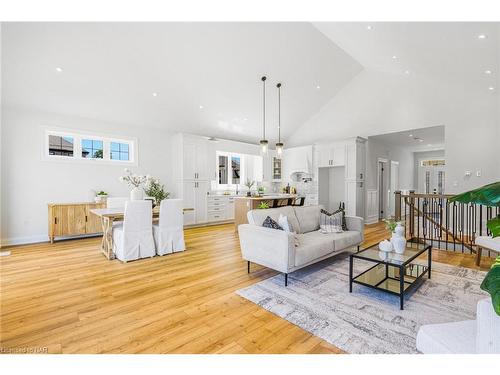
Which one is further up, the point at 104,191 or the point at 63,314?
the point at 104,191

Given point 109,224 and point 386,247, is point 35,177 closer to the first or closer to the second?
point 109,224

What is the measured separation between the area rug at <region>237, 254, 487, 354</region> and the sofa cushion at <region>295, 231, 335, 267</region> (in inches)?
10.2

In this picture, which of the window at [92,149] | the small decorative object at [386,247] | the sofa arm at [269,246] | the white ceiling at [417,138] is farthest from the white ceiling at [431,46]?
the window at [92,149]

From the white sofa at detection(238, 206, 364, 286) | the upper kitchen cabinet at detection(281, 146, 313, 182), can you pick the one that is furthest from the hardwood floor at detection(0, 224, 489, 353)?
the upper kitchen cabinet at detection(281, 146, 313, 182)

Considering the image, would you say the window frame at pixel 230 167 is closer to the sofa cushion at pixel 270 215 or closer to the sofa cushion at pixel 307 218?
the sofa cushion at pixel 307 218

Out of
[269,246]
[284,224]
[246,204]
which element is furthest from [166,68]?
[269,246]

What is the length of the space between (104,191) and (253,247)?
4.29 m

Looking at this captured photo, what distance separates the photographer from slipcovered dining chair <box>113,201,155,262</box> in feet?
12.7

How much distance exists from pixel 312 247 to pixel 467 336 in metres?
1.88

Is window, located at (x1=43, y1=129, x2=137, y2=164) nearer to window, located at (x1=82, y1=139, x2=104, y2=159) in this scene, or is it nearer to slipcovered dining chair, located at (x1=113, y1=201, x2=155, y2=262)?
window, located at (x1=82, y1=139, x2=104, y2=159)
